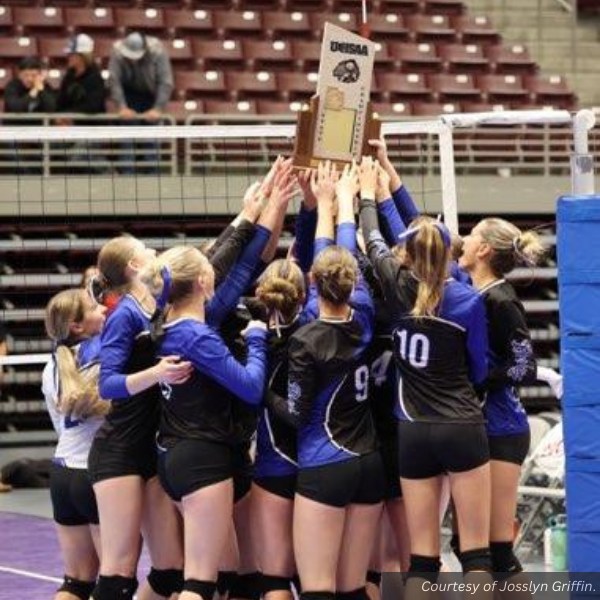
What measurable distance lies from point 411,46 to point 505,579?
35.9 feet

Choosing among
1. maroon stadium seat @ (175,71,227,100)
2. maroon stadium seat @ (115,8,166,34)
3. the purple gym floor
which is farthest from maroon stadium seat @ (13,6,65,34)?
the purple gym floor

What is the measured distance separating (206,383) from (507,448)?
4.18 feet

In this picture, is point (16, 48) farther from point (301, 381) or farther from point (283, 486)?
point (301, 381)

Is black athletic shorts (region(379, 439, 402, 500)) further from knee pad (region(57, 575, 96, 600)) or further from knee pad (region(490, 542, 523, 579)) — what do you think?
knee pad (region(57, 575, 96, 600))

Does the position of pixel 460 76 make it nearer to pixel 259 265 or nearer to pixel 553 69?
pixel 553 69

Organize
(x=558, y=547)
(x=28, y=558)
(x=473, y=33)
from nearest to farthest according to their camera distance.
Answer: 1. (x=558, y=547)
2. (x=28, y=558)
3. (x=473, y=33)

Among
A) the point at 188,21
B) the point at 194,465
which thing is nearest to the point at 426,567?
the point at 194,465

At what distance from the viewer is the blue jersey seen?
19.1ft

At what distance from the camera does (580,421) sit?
6.59m

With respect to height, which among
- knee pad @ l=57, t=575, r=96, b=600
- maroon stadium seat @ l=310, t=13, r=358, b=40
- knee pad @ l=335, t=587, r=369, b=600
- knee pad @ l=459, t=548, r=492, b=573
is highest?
maroon stadium seat @ l=310, t=13, r=358, b=40

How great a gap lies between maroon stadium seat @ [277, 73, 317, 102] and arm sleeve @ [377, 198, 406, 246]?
29.6ft

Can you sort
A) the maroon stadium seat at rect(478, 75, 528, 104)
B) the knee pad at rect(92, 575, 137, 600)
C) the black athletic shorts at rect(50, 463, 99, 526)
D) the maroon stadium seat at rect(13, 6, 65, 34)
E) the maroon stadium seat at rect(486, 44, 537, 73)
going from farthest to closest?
1. the maroon stadium seat at rect(486, 44, 537, 73)
2. the maroon stadium seat at rect(478, 75, 528, 104)
3. the maroon stadium seat at rect(13, 6, 65, 34)
4. the black athletic shorts at rect(50, 463, 99, 526)
5. the knee pad at rect(92, 575, 137, 600)

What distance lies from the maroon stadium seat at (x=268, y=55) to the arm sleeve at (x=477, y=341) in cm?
1020

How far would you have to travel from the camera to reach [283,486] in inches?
241
